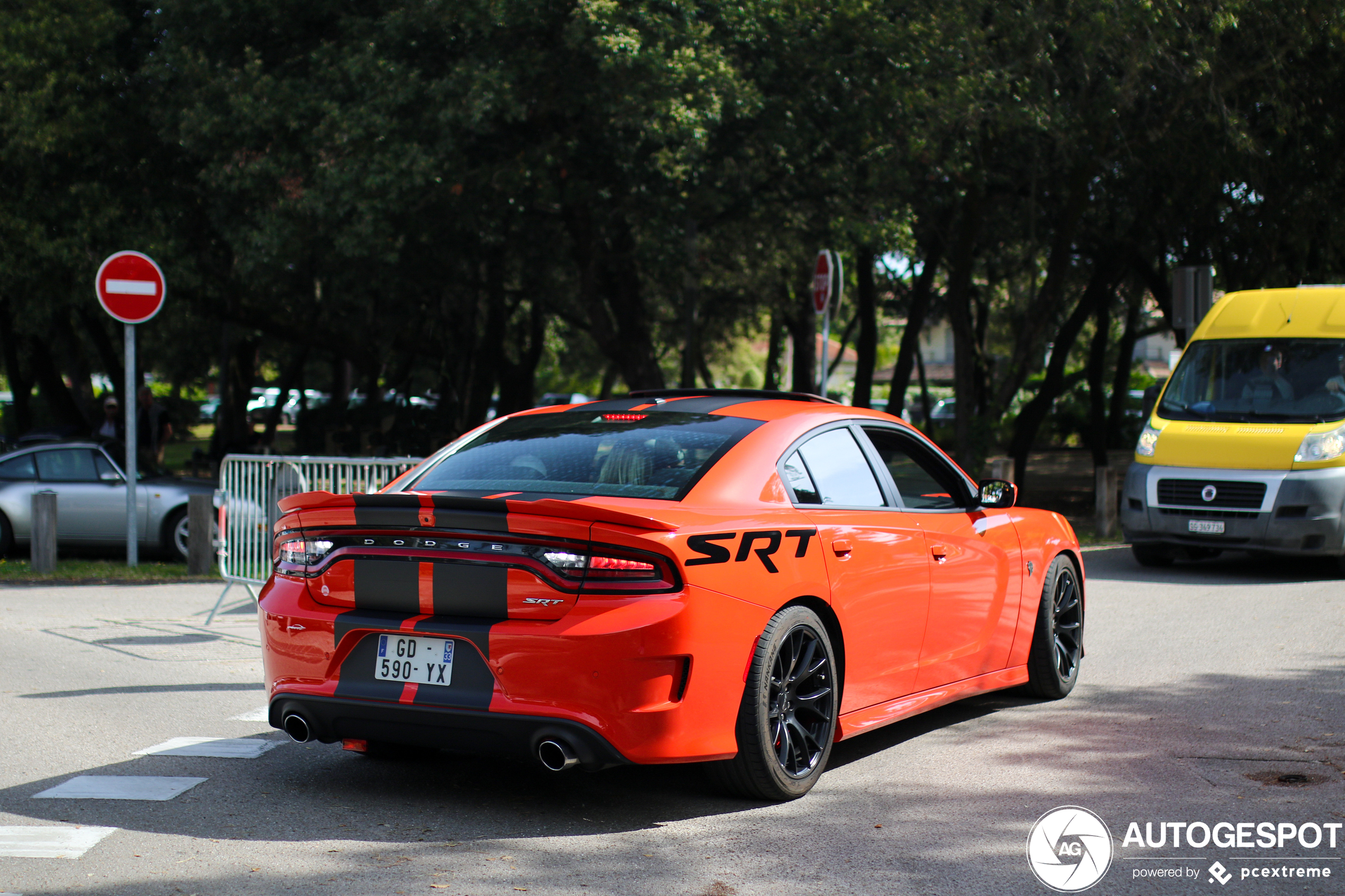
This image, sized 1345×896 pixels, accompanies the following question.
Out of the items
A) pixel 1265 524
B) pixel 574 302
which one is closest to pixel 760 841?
pixel 1265 524

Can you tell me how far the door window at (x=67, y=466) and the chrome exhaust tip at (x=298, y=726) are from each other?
34.9 ft

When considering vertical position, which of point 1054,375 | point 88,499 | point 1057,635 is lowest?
point 1057,635

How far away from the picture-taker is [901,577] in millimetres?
5871

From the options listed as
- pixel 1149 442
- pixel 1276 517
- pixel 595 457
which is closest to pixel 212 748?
pixel 595 457

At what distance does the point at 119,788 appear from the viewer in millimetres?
5352

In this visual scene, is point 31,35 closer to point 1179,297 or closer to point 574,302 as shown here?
point 574,302

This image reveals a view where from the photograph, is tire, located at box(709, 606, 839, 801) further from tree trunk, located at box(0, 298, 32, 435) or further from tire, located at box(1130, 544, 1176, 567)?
tree trunk, located at box(0, 298, 32, 435)

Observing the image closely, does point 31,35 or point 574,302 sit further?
point 574,302

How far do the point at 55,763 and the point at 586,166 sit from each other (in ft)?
43.9

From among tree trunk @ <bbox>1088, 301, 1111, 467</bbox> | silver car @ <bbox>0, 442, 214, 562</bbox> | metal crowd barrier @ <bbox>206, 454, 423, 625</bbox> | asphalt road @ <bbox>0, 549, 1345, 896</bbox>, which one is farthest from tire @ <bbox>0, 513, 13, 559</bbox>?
tree trunk @ <bbox>1088, 301, 1111, 467</bbox>

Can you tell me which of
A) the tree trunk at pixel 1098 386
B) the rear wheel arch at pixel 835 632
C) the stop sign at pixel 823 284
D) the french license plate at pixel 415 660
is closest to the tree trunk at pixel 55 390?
the stop sign at pixel 823 284

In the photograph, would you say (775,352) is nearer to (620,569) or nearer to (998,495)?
(998,495)

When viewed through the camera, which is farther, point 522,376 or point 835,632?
point 522,376

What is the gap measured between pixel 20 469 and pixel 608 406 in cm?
1103
